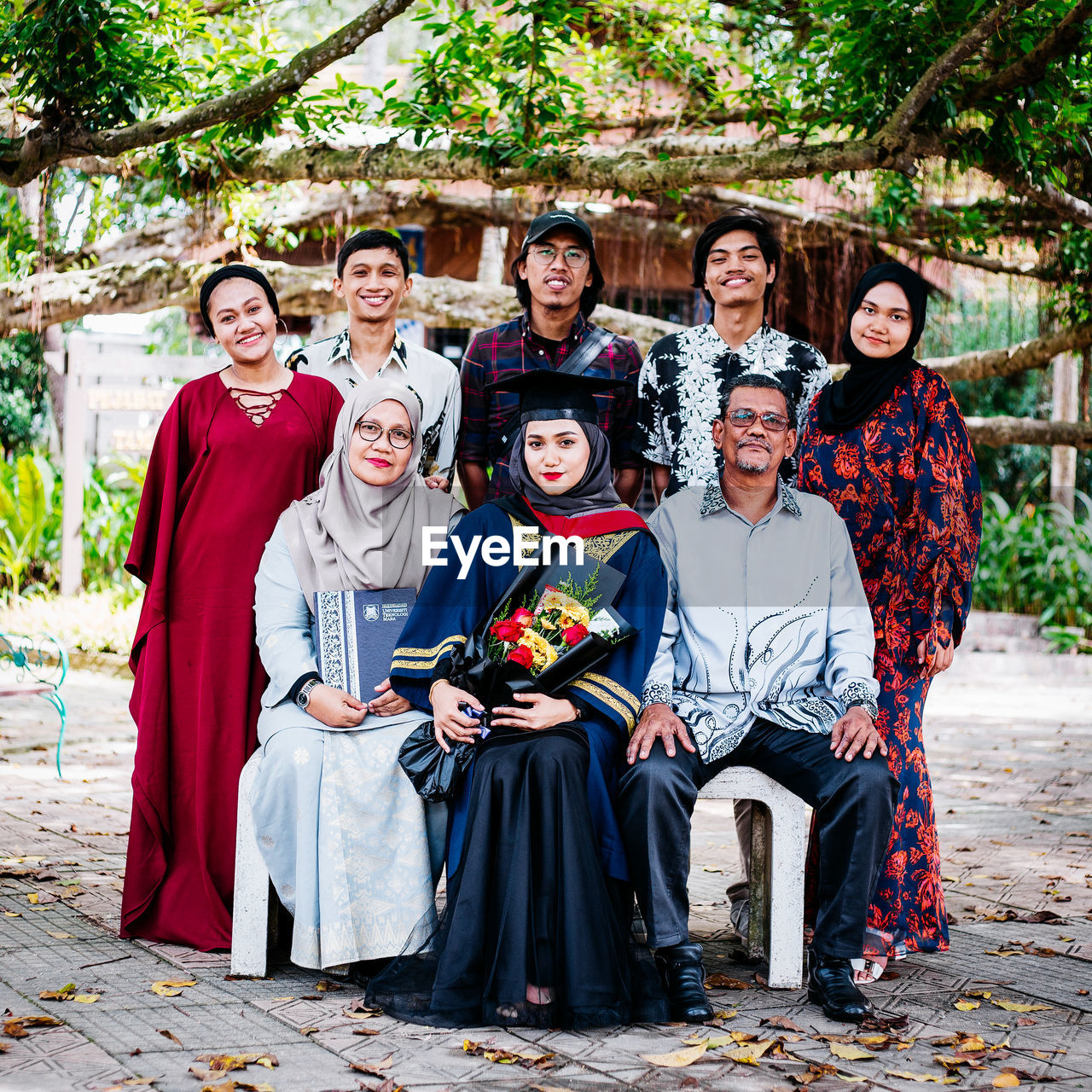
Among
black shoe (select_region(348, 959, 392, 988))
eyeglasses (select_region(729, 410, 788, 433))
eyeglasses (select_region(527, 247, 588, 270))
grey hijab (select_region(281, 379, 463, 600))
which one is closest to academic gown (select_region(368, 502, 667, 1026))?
black shoe (select_region(348, 959, 392, 988))

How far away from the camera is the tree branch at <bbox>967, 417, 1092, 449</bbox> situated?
8648mm

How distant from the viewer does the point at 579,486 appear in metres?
3.50

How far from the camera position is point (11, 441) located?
1653 cm

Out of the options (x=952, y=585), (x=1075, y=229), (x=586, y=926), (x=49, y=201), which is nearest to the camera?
(x=586, y=926)

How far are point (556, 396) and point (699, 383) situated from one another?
2.67 ft

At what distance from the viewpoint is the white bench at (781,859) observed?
342cm

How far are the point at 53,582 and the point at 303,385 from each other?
8.84 metres

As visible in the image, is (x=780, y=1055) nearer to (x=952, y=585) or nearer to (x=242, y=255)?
(x=952, y=585)

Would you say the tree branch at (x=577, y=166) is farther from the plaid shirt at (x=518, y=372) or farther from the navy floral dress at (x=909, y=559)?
the navy floral dress at (x=909, y=559)

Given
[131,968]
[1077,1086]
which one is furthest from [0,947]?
[1077,1086]

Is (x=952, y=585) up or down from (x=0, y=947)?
up

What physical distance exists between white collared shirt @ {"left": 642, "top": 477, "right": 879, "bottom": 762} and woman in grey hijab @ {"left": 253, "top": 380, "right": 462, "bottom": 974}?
777 mm

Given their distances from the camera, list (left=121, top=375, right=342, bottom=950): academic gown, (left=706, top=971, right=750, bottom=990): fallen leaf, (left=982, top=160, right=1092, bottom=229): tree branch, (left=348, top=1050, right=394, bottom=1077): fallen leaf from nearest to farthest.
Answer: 1. (left=348, top=1050, right=394, bottom=1077): fallen leaf
2. (left=706, top=971, right=750, bottom=990): fallen leaf
3. (left=121, top=375, right=342, bottom=950): academic gown
4. (left=982, top=160, right=1092, bottom=229): tree branch

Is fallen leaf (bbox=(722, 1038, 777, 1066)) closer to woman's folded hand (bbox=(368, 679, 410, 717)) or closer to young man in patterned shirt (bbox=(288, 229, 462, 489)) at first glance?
woman's folded hand (bbox=(368, 679, 410, 717))
